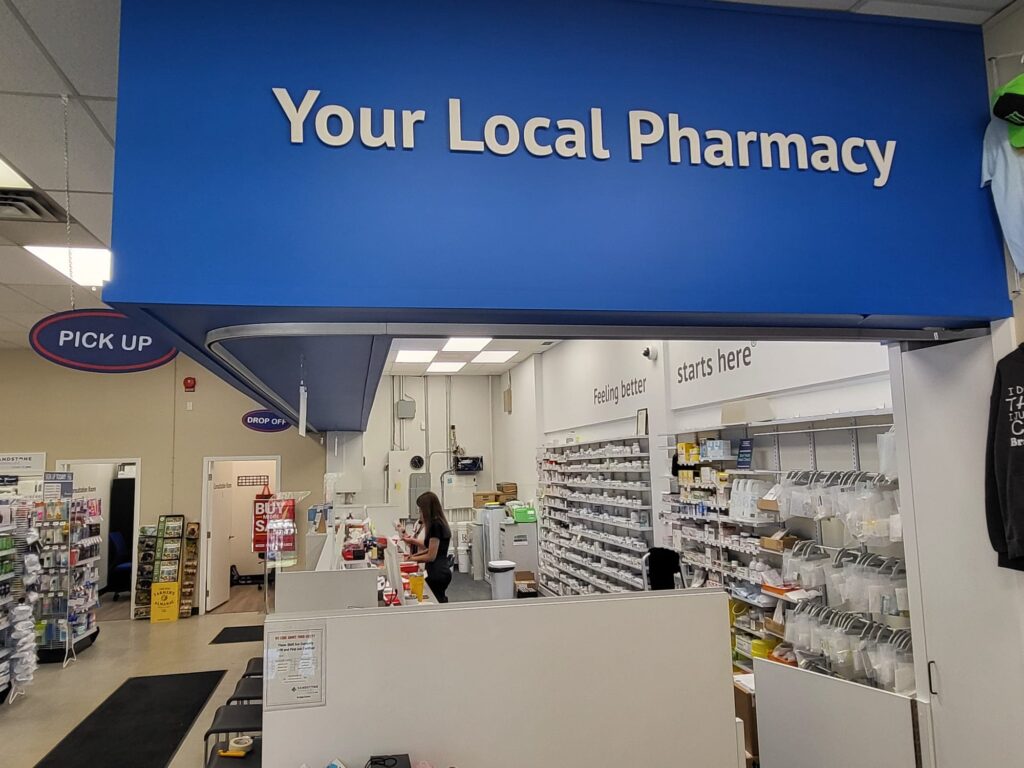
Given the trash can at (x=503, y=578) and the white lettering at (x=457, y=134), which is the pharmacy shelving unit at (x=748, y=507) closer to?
the trash can at (x=503, y=578)

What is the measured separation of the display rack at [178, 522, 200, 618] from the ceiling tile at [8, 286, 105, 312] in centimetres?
398

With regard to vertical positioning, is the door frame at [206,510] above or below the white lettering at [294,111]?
below

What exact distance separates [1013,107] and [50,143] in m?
4.19

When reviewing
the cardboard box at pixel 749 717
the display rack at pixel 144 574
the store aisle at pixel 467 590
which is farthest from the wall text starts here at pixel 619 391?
the display rack at pixel 144 574

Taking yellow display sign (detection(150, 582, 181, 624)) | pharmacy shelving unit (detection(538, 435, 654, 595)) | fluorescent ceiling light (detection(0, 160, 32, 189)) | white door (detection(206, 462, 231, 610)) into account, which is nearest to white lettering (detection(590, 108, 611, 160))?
fluorescent ceiling light (detection(0, 160, 32, 189))

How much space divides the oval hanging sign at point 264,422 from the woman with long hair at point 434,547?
3614 mm

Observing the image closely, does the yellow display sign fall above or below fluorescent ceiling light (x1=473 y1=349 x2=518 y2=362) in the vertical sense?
below

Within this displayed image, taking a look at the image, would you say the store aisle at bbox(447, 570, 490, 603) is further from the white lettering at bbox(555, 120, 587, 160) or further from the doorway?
the white lettering at bbox(555, 120, 587, 160)

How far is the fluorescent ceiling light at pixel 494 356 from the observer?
11.1m

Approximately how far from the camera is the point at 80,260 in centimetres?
568

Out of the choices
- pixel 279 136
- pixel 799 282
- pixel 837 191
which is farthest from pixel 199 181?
pixel 837 191

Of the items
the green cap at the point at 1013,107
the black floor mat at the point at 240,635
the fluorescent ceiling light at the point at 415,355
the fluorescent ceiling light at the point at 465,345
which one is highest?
the fluorescent ceiling light at the point at 465,345

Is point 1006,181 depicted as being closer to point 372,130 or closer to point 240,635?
point 372,130

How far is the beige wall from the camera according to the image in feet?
32.3
